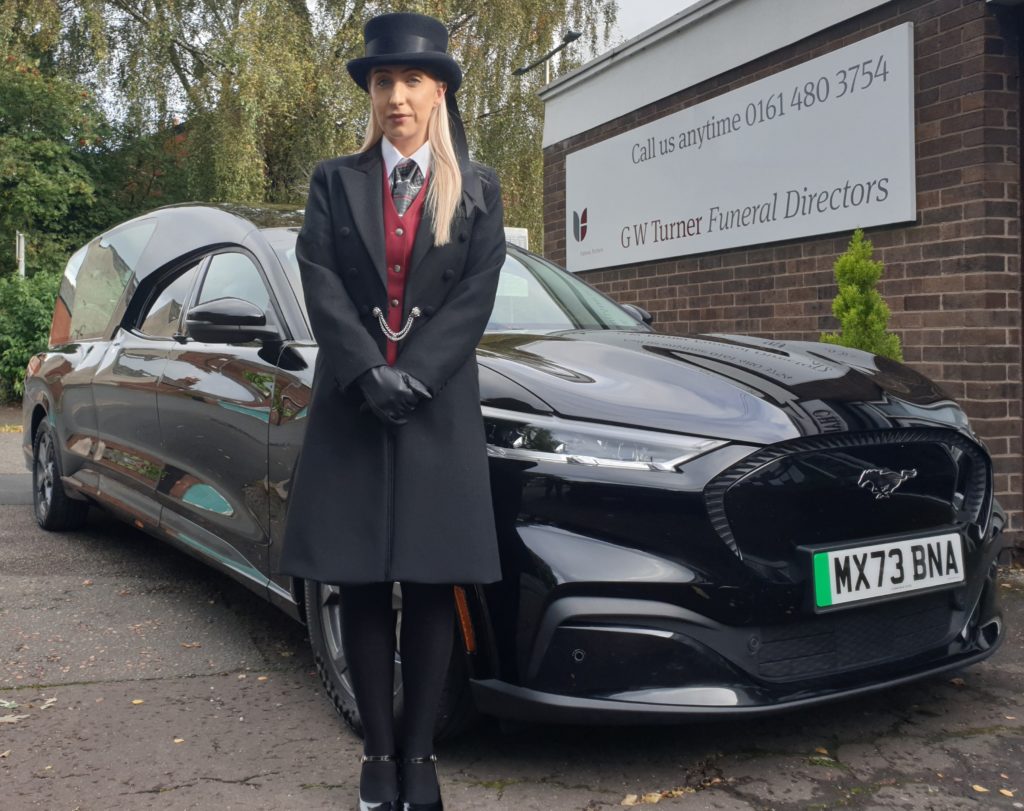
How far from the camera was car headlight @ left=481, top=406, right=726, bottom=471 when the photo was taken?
2.69 meters

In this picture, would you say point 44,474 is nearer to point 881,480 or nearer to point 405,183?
point 405,183

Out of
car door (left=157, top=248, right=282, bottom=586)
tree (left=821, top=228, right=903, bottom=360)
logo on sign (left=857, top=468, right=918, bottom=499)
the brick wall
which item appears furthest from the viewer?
tree (left=821, top=228, right=903, bottom=360)

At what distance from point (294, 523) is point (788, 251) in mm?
4775

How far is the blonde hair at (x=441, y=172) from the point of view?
2.61 meters

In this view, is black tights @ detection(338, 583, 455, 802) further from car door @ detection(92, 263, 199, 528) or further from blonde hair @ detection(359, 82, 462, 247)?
car door @ detection(92, 263, 199, 528)

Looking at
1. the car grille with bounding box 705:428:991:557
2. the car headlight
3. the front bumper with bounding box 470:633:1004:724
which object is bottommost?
the front bumper with bounding box 470:633:1004:724

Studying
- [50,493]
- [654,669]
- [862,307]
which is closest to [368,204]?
[654,669]

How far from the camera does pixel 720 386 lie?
9.58 ft

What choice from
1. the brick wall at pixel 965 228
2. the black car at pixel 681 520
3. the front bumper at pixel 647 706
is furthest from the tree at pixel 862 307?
the front bumper at pixel 647 706

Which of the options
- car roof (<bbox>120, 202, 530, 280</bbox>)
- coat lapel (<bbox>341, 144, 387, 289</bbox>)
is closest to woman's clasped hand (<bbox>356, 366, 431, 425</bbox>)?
coat lapel (<bbox>341, 144, 387, 289</bbox>)

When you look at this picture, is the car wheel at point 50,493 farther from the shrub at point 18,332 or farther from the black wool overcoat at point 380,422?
the shrub at point 18,332

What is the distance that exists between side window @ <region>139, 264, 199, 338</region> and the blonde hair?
80.6 inches

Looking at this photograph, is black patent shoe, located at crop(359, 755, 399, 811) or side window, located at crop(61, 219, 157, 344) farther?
side window, located at crop(61, 219, 157, 344)

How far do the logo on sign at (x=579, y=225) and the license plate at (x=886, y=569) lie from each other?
6367 mm
